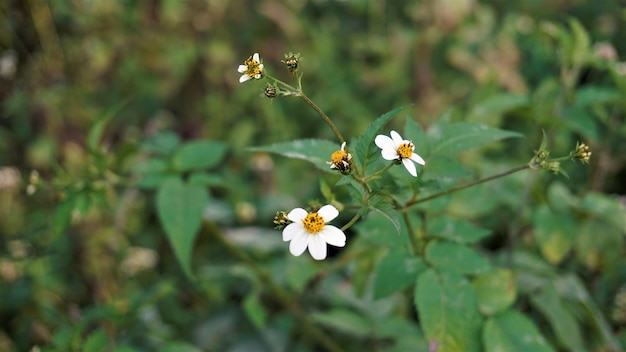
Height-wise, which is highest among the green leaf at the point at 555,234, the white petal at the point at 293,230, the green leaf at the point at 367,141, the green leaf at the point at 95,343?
the green leaf at the point at 555,234

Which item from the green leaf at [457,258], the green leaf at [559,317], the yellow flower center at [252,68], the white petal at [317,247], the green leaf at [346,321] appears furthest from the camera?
the green leaf at [346,321]

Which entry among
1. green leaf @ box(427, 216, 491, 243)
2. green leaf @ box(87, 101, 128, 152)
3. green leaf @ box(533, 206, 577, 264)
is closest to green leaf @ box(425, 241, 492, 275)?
green leaf @ box(427, 216, 491, 243)

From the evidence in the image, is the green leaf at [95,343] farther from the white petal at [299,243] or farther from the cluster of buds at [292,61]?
the cluster of buds at [292,61]

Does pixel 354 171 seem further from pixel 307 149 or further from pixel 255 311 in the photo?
pixel 255 311

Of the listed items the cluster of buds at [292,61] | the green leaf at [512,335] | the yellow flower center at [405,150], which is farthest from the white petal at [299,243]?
the green leaf at [512,335]

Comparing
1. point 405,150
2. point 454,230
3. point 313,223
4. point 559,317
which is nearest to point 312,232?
point 313,223
